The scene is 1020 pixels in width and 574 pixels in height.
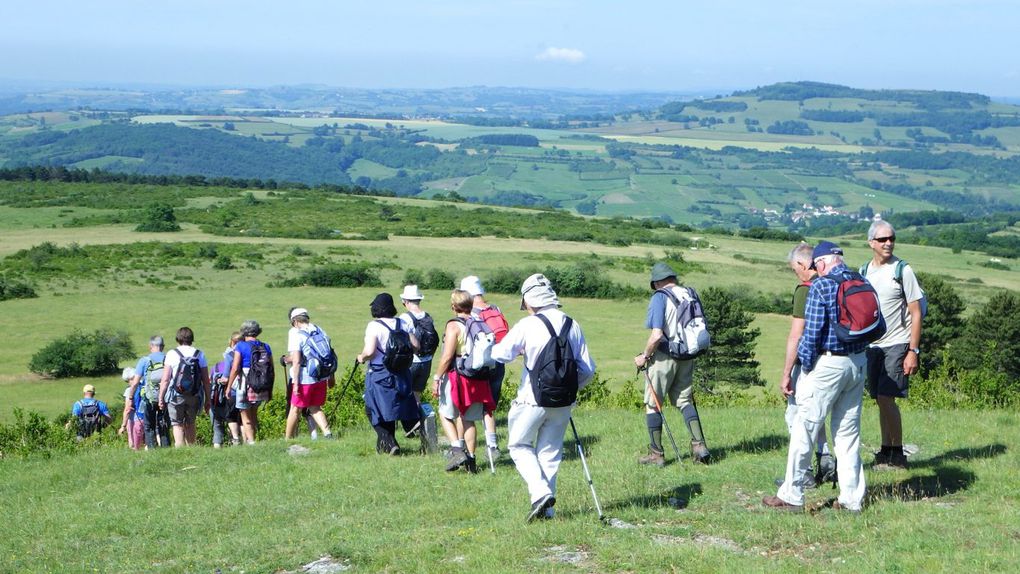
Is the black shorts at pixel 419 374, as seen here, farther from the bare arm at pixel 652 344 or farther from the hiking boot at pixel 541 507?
the hiking boot at pixel 541 507

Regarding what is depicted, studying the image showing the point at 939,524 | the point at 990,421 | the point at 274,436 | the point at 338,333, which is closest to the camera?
the point at 939,524

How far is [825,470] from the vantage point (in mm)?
8953

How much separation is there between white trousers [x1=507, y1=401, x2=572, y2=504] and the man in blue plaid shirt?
1.75 metres

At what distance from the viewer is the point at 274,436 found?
49.4ft

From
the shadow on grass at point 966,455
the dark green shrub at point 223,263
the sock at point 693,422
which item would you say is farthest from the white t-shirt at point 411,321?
the dark green shrub at point 223,263

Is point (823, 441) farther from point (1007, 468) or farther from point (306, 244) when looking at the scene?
point (306, 244)

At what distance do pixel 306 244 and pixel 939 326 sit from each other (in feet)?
167

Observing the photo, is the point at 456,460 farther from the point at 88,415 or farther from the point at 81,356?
the point at 81,356

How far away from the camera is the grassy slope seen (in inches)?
267

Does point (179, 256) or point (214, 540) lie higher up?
point (214, 540)

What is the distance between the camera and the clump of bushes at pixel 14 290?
55.4 m

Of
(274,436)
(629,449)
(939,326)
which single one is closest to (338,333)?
(939,326)

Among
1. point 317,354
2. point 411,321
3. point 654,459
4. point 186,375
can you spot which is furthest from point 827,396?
point 186,375

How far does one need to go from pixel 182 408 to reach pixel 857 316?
30.4ft
